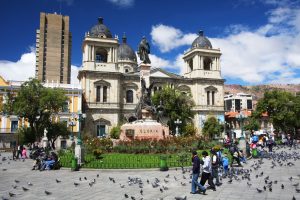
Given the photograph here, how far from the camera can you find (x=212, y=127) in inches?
2016

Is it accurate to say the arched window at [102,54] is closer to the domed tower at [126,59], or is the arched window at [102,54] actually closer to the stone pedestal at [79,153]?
the domed tower at [126,59]

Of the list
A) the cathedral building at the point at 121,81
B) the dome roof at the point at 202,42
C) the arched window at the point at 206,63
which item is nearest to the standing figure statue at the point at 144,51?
the cathedral building at the point at 121,81

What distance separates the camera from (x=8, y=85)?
44250 mm

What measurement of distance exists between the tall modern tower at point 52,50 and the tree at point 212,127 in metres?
50.7

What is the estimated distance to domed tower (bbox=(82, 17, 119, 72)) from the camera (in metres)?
49.9

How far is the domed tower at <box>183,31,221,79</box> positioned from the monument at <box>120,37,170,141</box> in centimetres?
3007

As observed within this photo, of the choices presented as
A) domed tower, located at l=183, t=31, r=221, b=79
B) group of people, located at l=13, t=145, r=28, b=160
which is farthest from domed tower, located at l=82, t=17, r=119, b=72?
group of people, located at l=13, t=145, r=28, b=160

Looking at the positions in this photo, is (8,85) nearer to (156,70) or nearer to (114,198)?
(156,70)

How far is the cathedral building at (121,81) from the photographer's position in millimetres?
49250

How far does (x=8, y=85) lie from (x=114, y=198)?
39.8 meters

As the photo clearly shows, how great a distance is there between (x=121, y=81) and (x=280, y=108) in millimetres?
25279

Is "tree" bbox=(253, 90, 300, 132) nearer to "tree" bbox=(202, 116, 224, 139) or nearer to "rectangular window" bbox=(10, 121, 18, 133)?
"tree" bbox=(202, 116, 224, 139)

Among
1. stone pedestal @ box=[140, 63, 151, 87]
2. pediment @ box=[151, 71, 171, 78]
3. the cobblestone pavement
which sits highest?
pediment @ box=[151, 71, 171, 78]

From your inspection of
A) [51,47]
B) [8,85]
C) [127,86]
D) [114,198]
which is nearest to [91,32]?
[127,86]
